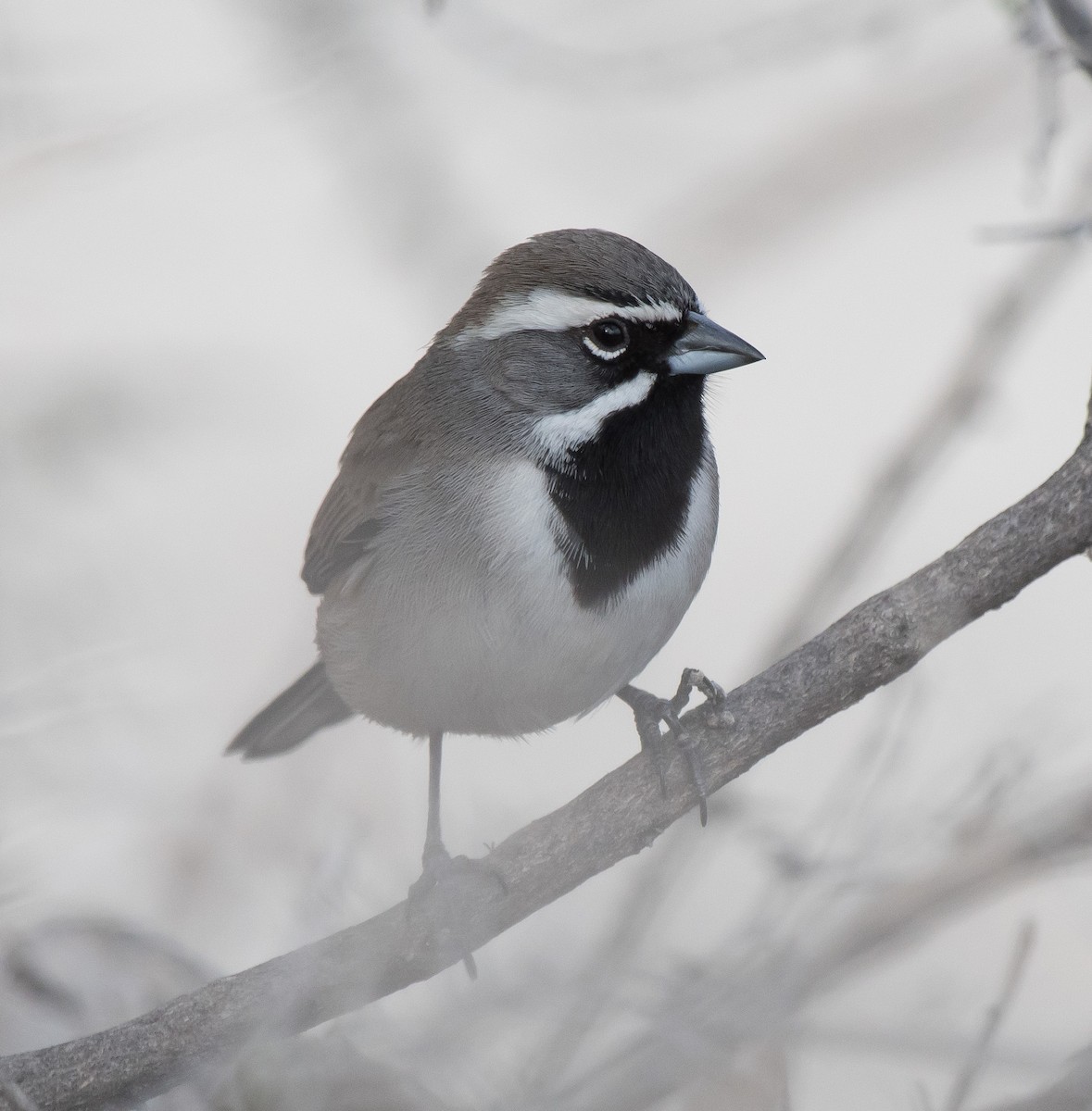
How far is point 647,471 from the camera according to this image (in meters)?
4.40

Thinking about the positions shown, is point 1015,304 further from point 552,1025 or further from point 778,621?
point 552,1025

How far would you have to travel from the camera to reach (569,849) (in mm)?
3736

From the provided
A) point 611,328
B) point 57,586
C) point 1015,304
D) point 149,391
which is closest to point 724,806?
point 611,328

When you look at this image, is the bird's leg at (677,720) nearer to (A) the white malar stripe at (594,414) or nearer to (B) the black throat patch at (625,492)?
(B) the black throat patch at (625,492)

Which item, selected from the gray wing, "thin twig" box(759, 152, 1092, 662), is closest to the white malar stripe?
the gray wing

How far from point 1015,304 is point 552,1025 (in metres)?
4.10

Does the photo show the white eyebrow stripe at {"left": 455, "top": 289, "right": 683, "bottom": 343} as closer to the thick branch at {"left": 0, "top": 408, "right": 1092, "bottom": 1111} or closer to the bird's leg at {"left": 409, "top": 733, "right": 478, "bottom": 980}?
the thick branch at {"left": 0, "top": 408, "right": 1092, "bottom": 1111}

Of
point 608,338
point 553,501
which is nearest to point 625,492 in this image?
point 553,501

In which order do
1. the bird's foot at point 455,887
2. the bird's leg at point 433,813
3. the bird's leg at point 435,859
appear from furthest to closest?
the bird's leg at point 433,813 → the bird's leg at point 435,859 → the bird's foot at point 455,887

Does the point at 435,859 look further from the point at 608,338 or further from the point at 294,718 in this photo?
the point at 608,338

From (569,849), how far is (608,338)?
5.04ft

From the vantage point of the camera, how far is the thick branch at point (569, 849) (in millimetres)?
3455

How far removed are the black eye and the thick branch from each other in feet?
3.81

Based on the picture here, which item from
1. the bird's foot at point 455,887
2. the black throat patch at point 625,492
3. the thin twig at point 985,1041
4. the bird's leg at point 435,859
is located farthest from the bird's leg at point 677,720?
the thin twig at point 985,1041
